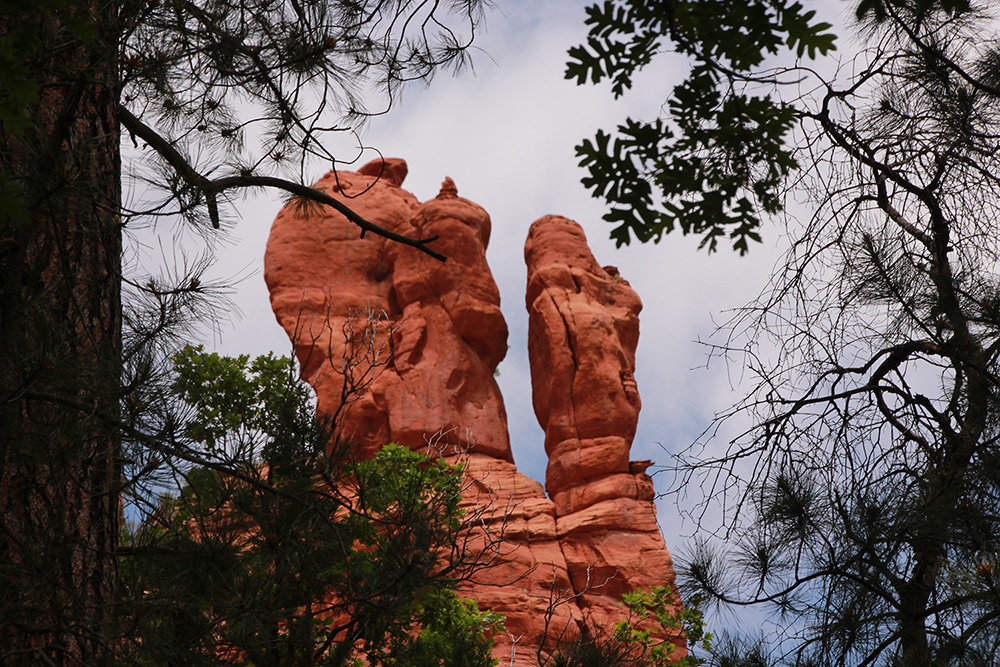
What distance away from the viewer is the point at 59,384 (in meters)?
2.75

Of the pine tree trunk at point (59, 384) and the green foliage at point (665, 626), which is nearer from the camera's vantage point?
the pine tree trunk at point (59, 384)

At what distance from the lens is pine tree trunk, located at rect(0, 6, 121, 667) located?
2.66 metres

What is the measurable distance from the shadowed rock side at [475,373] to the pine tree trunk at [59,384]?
1382cm

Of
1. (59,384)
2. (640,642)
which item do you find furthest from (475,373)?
(59,384)

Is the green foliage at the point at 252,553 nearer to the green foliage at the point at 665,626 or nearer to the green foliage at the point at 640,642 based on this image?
the green foliage at the point at 640,642

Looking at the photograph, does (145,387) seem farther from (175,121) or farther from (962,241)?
(962,241)

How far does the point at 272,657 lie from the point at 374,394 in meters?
14.7

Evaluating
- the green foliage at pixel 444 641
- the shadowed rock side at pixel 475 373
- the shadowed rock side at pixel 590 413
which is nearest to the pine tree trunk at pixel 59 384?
the green foliage at pixel 444 641

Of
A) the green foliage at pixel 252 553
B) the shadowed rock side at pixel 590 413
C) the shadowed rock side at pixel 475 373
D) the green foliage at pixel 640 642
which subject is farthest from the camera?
the shadowed rock side at pixel 475 373

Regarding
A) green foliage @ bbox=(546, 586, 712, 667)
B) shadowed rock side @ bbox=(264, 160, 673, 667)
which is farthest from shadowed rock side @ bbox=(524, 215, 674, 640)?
green foliage @ bbox=(546, 586, 712, 667)

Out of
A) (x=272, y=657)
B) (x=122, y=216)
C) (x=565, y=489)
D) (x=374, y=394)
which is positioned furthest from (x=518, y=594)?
(x=122, y=216)

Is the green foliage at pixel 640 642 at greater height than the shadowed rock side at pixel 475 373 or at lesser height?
lesser

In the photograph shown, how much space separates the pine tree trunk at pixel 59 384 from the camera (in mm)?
2664

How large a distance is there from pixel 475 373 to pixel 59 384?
18131 mm
